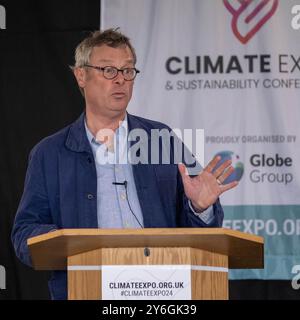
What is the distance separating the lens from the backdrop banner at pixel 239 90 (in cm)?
607

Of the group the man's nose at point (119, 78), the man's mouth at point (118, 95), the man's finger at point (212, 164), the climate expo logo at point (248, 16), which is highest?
the climate expo logo at point (248, 16)

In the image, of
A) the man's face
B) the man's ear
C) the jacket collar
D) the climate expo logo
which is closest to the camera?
the jacket collar

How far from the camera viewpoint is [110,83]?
526 centimetres

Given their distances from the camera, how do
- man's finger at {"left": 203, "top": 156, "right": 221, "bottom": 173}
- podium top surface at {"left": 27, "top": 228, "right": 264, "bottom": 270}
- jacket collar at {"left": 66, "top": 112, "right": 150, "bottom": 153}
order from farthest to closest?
jacket collar at {"left": 66, "top": 112, "right": 150, "bottom": 153}, man's finger at {"left": 203, "top": 156, "right": 221, "bottom": 173}, podium top surface at {"left": 27, "top": 228, "right": 264, "bottom": 270}

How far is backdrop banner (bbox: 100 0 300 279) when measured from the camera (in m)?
6.07

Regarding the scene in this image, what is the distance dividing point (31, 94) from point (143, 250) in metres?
2.62

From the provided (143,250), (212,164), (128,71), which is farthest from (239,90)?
(143,250)

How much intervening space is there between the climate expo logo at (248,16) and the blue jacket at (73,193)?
1411 millimetres

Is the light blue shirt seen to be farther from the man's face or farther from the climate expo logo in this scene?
the climate expo logo

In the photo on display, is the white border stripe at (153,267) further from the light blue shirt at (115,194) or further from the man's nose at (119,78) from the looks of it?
the man's nose at (119,78)

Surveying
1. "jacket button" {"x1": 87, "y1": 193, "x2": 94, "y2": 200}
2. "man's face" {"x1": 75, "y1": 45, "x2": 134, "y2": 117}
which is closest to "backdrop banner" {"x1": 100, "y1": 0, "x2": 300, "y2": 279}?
"man's face" {"x1": 75, "y1": 45, "x2": 134, "y2": 117}

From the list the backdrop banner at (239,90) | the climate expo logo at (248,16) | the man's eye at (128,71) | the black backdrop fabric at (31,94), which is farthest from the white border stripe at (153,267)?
the climate expo logo at (248,16)

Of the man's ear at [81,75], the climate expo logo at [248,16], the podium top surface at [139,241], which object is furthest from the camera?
the climate expo logo at [248,16]

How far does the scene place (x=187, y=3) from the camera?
6.24m
